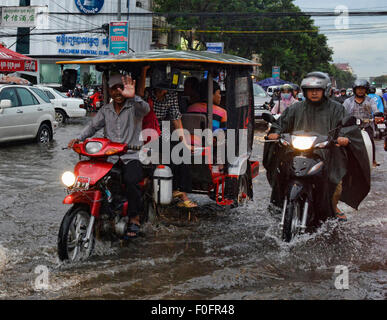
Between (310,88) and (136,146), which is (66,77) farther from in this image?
(310,88)

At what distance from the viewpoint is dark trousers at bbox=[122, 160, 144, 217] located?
5172 millimetres

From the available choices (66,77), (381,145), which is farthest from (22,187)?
(381,145)

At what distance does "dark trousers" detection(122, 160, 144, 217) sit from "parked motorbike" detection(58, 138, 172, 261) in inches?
2.1

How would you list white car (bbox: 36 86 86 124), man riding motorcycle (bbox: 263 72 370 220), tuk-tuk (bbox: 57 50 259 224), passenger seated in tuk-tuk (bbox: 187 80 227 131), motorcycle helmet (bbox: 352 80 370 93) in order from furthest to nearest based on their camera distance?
white car (bbox: 36 86 86 124)
motorcycle helmet (bbox: 352 80 370 93)
passenger seated in tuk-tuk (bbox: 187 80 227 131)
tuk-tuk (bbox: 57 50 259 224)
man riding motorcycle (bbox: 263 72 370 220)

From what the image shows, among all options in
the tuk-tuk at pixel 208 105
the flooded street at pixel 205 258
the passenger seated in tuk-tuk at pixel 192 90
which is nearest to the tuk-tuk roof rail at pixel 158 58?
the tuk-tuk at pixel 208 105

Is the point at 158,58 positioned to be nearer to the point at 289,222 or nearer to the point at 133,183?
the point at 133,183

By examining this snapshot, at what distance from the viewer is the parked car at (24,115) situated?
12625 mm

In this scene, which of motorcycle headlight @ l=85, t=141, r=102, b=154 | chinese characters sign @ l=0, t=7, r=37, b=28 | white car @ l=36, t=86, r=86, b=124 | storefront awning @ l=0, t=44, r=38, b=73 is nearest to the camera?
motorcycle headlight @ l=85, t=141, r=102, b=154

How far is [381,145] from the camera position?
54.5 feet

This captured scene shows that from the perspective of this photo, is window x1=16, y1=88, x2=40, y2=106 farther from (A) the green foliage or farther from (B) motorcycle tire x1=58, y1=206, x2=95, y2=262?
(A) the green foliage

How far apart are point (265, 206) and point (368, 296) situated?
3491 millimetres

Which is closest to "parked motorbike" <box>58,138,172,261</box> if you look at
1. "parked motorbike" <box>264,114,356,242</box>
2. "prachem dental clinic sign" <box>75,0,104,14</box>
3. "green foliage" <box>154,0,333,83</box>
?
"parked motorbike" <box>264,114,356,242</box>

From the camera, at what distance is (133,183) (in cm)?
518

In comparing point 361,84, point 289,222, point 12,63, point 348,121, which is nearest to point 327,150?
point 348,121
